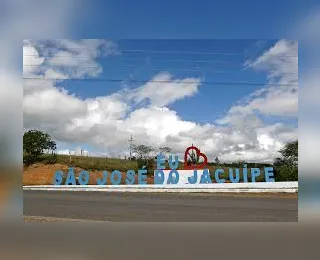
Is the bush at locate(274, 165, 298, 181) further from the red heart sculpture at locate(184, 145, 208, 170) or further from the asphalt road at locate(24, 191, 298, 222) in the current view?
the red heart sculpture at locate(184, 145, 208, 170)

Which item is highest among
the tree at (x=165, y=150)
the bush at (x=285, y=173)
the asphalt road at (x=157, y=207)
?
the tree at (x=165, y=150)

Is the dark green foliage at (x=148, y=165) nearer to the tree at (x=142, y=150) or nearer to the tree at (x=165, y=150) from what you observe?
the tree at (x=142, y=150)

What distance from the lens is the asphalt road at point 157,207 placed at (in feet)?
38.2

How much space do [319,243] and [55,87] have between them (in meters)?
8.15

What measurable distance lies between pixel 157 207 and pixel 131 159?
72.6 inches

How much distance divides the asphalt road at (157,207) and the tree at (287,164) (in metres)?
0.89

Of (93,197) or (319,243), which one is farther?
(93,197)

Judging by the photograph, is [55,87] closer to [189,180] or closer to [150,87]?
[150,87]

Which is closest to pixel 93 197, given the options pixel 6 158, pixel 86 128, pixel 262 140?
pixel 86 128

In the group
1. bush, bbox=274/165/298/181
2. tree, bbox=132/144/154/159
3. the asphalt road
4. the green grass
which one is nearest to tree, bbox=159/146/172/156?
tree, bbox=132/144/154/159

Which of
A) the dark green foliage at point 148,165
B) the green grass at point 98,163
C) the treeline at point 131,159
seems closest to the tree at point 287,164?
the treeline at point 131,159

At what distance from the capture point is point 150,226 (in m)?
10.4

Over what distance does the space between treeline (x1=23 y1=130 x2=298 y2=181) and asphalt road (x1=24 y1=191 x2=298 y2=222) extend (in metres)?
0.84

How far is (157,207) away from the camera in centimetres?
1285
